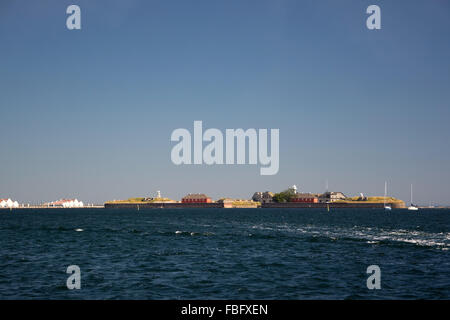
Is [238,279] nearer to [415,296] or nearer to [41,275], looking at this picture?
[415,296]

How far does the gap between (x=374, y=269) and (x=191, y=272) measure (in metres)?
15.6

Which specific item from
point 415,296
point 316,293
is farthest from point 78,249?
point 415,296
